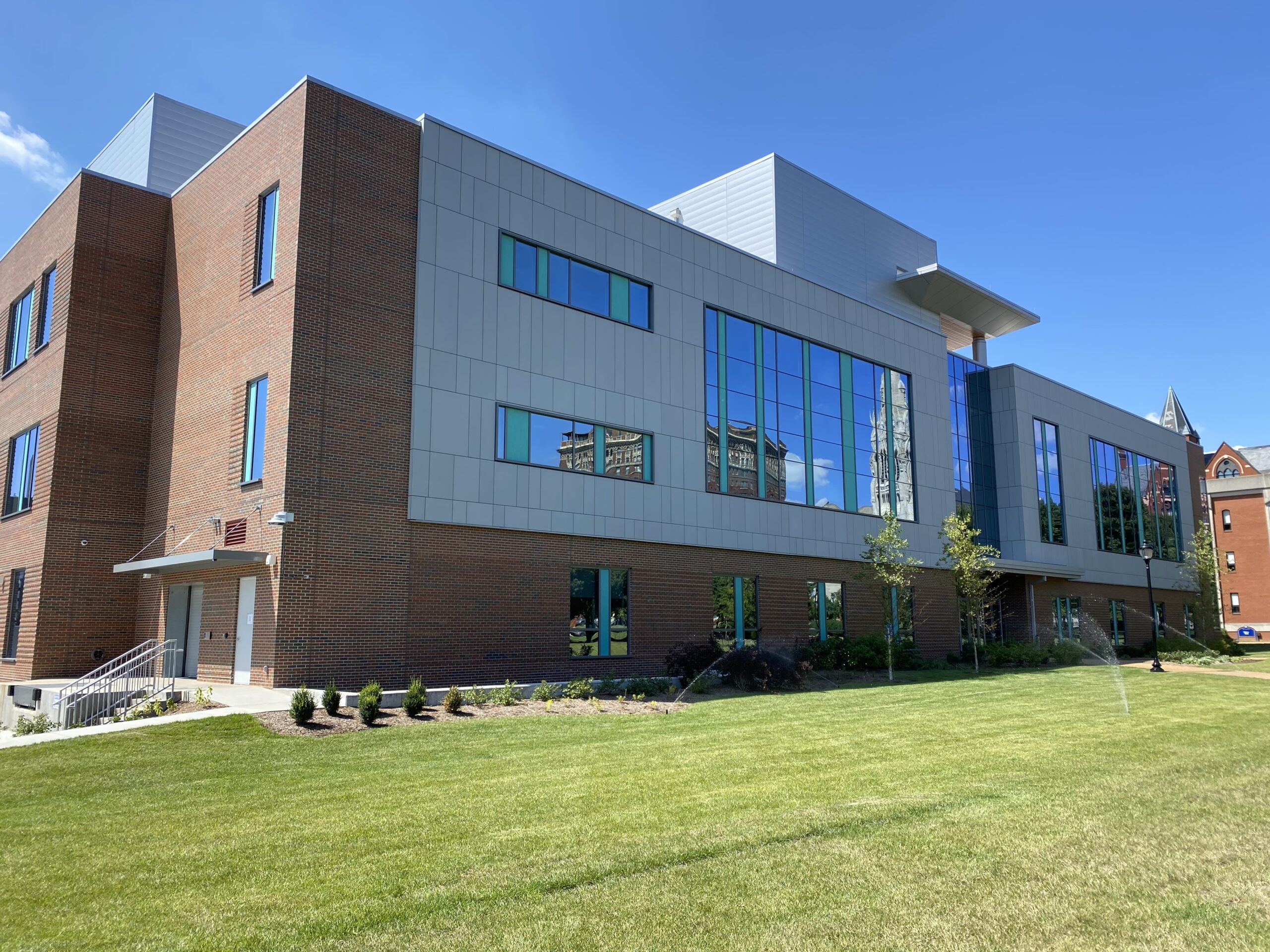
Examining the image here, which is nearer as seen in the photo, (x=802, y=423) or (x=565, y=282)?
(x=565, y=282)

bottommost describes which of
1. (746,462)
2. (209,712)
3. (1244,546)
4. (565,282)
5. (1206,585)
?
(209,712)

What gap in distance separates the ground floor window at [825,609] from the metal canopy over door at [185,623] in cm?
1813

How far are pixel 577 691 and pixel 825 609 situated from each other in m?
13.7

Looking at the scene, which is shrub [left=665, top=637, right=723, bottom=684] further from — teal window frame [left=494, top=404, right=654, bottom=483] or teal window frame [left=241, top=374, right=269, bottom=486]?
teal window frame [left=241, top=374, right=269, bottom=486]

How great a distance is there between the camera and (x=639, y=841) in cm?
762

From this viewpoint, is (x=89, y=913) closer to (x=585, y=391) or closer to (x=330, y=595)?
(x=330, y=595)

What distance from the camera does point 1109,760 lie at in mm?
11656

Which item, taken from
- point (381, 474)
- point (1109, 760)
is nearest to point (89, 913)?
point (1109, 760)

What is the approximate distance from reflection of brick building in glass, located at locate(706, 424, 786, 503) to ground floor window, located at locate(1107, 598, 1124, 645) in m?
26.5

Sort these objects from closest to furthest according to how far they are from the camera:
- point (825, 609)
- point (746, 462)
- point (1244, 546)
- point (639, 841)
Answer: point (639, 841)
point (746, 462)
point (825, 609)
point (1244, 546)

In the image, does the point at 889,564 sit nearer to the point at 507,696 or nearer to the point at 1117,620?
the point at 507,696

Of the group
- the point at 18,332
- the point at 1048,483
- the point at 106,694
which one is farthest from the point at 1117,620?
the point at 18,332

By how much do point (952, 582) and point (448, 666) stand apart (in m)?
23.0

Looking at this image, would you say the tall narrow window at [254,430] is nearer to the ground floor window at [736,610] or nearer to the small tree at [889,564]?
the ground floor window at [736,610]
